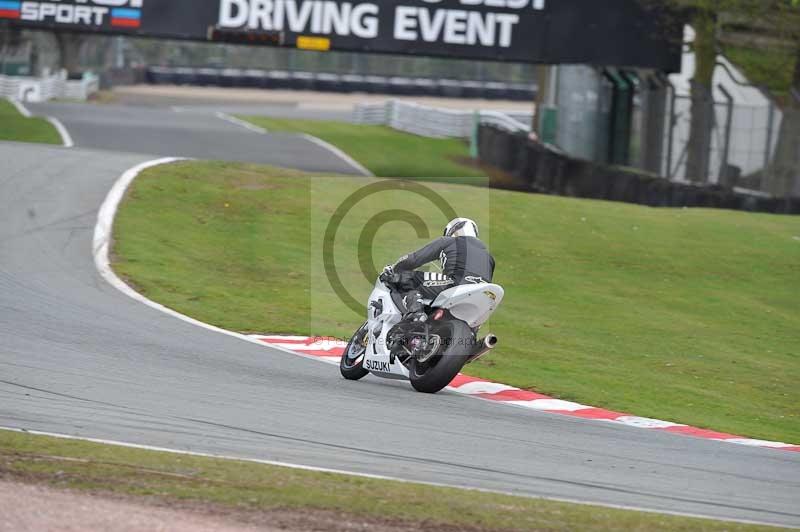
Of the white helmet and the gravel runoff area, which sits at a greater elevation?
the white helmet

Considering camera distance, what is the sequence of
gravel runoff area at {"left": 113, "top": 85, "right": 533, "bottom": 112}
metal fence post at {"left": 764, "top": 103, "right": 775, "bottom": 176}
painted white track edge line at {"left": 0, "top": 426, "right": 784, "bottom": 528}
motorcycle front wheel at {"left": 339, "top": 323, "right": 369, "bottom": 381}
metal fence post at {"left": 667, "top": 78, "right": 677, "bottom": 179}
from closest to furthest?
painted white track edge line at {"left": 0, "top": 426, "right": 784, "bottom": 528}
motorcycle front wheel at {"left": 339, "top": 323, "right": 369, "bottom": 381}
metal fence post at {"left": 764, "top": 103, "right": 775, "bottom": 176}
metal fence post at {"left": 667, "top": 78, "right": 677, "bottom": 179}
gravel runoff area at {"left": 113, "top": 85, "right": 533, "bottom": 112}

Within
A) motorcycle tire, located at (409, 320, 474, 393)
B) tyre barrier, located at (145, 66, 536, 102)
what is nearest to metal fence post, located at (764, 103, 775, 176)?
motorcycle tire, located at (409, 320, 474, 393)

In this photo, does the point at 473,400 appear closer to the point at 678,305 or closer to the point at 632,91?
the point at 678,305

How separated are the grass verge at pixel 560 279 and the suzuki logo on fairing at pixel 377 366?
1.50m

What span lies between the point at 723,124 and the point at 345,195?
12.8m

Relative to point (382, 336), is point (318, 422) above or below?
below

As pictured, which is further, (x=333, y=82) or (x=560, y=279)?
(x=333, y=82)

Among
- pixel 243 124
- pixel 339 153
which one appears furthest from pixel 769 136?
pixel 243 124

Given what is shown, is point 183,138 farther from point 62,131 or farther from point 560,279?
point 560,279

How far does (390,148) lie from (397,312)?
30607 millimetres

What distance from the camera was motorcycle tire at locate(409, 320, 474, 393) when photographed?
396 inches

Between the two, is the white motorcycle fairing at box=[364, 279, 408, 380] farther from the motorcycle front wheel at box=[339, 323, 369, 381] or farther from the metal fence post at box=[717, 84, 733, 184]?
the metal fence post at box=[717, 84, 733, 184]

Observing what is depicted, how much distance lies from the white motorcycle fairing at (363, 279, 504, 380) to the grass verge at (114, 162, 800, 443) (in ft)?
4.75

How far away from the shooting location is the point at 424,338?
1023 cm
